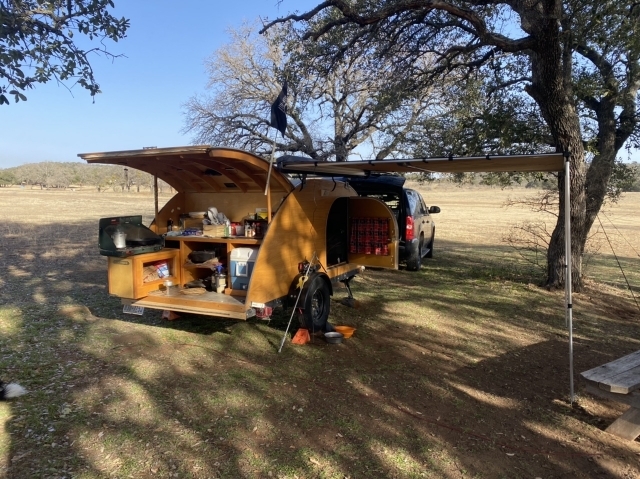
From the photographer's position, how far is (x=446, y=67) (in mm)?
10078

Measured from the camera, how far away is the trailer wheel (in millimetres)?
5867

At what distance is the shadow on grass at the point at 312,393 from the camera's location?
3.36m

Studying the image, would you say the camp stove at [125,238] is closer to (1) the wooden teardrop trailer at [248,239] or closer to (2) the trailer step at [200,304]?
(1) the wooden teardrop trailer at [248,239]

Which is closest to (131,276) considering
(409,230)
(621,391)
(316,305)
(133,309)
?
(133,309)

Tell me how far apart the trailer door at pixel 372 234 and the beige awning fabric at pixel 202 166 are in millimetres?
1834

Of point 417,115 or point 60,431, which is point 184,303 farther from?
point 417,115

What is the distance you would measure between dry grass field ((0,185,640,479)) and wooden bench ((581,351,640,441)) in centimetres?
10

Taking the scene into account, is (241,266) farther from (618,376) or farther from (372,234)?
(618,376)

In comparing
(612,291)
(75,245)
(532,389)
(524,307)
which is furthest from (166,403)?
(75,245)

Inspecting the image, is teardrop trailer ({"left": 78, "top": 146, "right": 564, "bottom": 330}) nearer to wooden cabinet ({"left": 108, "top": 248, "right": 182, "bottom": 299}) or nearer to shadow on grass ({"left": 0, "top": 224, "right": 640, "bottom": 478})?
wooden cabinet ({"left": 108, "top": 248, "right": 182, "bottom": 299})

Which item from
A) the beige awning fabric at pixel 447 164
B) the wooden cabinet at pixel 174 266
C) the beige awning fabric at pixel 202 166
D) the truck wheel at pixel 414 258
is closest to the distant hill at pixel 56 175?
the truck wheel at pixel 414 258

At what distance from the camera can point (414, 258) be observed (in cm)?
1053

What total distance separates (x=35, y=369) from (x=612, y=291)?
9.41 meters

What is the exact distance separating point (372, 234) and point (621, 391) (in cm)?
437
